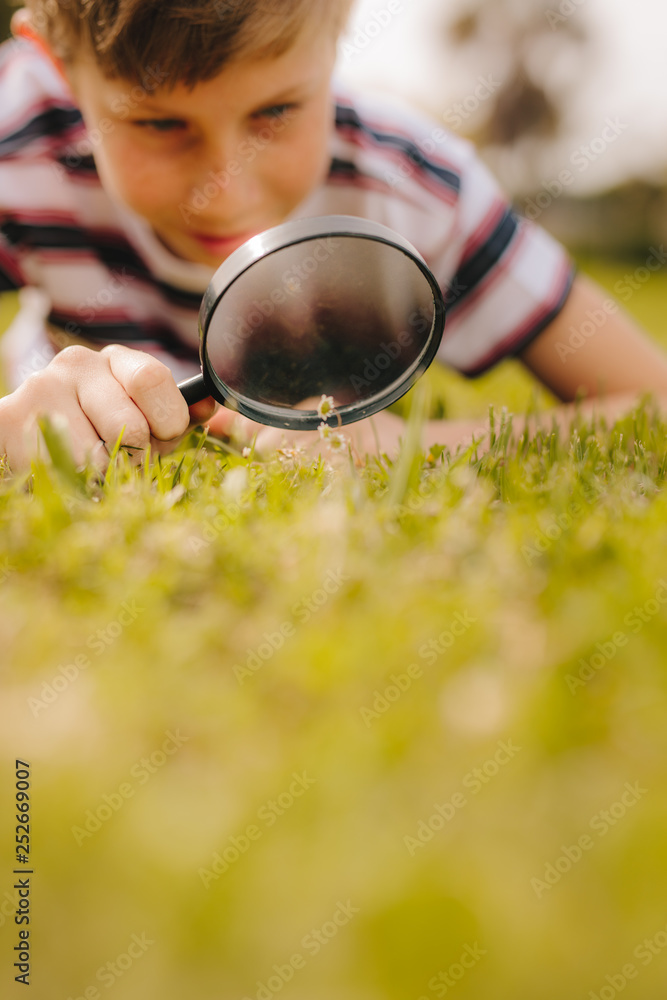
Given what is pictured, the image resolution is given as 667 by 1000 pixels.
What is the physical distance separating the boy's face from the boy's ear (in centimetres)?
11

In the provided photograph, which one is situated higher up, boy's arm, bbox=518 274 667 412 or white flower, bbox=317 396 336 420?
white flower, bbox=317 396 336 420

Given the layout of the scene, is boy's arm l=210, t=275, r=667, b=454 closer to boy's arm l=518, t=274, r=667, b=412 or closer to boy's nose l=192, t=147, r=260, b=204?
boy's arm l=518, t=274, r=667, b=412

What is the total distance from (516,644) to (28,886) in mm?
771

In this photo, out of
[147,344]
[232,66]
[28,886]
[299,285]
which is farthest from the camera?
[147,344]

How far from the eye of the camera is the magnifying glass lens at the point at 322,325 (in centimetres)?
194

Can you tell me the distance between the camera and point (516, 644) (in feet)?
4.22

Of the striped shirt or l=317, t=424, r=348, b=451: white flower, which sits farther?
the striped shirt

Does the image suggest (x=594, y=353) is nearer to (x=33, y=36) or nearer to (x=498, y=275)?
(x=498, y=275)

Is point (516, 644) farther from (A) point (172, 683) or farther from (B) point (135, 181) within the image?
(B) point (135, 181)

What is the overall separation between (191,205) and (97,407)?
38.9 inches

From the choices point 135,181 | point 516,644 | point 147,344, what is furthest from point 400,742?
point 147,344

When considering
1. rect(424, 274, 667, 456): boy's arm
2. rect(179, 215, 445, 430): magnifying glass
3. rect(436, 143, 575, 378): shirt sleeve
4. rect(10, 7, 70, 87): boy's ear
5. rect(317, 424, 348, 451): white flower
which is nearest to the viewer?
rect(179, 215, 445, 430): magnifying glass

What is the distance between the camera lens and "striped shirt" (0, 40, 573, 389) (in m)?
3.32

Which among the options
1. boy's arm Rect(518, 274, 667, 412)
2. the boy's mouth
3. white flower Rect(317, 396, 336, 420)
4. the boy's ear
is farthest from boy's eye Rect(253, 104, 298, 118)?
boy's arm Rect(518, 274, 667, 412)
